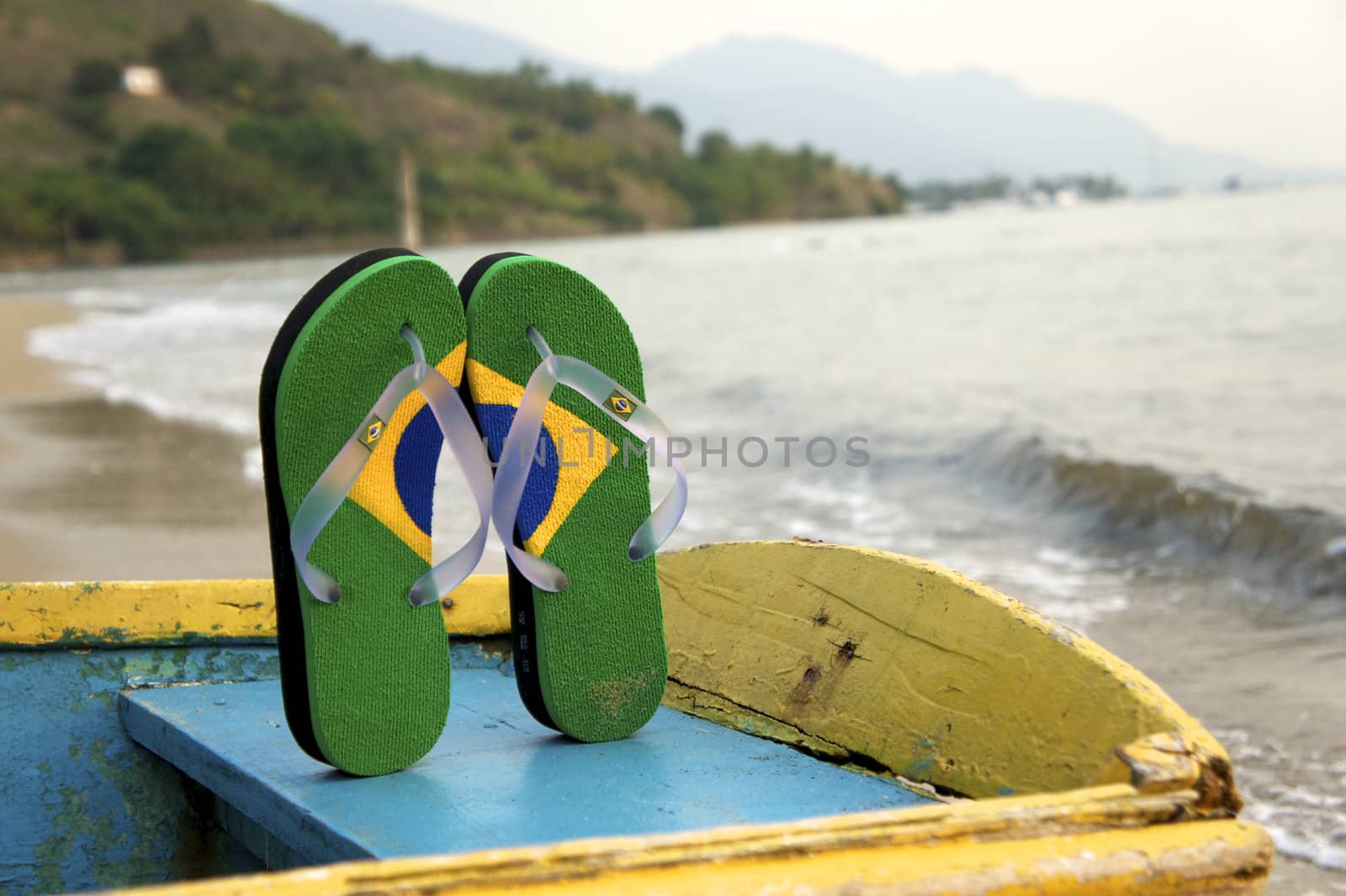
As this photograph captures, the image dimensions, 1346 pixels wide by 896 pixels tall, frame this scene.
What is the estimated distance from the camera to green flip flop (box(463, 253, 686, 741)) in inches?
62.4

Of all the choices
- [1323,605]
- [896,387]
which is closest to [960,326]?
[896,387]

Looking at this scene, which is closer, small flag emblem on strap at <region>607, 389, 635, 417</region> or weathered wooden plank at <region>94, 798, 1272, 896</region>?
weathered wooden plank at <region>94, 798, 1272, 896</region>

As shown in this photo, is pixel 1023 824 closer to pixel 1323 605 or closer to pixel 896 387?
pixel 1323 605

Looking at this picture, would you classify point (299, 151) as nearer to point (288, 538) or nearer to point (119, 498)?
point (119, 498)

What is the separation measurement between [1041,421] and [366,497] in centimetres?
797

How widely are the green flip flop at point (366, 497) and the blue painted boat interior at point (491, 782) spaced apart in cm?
7

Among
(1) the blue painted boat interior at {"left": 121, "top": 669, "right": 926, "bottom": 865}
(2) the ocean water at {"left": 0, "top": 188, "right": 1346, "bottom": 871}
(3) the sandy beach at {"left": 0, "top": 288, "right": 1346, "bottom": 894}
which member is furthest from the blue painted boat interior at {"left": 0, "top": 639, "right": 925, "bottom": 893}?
(2) the ocean water at {"left": 0, "top": 188, "right": 1346, "bottom": 871}

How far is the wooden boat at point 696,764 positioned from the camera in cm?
102

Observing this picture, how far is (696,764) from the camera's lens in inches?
60.8

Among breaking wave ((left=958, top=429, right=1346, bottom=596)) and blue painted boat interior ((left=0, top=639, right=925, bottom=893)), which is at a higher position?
blue painted boat interior ((left=0, top=639, right=925, bottom=893))

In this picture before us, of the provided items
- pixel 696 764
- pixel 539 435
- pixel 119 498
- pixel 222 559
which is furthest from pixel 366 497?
pixel 119 498

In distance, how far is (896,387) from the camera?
11578mm

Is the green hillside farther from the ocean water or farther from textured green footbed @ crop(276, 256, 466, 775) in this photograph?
textured green footbed @ crop(276, 256, 466, 775)

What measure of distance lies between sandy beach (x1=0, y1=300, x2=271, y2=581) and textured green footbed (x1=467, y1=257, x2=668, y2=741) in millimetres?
3417
